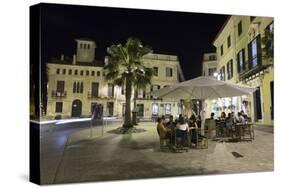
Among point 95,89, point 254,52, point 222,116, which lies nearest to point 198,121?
point 222,116

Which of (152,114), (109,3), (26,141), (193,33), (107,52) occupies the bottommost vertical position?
(26,141)

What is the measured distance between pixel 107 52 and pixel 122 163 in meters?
2.10

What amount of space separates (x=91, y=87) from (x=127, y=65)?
2.84 ft

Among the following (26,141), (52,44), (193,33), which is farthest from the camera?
(193,33)

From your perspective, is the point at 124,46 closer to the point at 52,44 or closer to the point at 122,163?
the point at 52,44

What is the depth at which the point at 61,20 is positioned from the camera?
19.7ft

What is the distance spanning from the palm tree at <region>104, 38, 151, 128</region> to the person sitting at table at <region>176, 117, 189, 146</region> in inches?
38.7

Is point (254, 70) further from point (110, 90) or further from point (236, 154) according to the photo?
point (110, 90)

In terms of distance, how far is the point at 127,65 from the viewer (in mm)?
6719

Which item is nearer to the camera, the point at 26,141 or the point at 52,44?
the point at 52,44

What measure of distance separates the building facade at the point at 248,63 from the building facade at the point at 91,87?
114cm

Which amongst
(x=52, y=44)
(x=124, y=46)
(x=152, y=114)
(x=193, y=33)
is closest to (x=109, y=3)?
(x=124, y=46)

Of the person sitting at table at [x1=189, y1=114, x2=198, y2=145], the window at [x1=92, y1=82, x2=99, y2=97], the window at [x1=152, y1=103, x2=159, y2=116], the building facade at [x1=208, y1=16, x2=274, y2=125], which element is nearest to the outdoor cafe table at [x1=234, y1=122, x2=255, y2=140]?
the building facade at [x1=208, y1=16, x2=274, y2=125]

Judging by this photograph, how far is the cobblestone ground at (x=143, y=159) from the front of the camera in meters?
6.13
